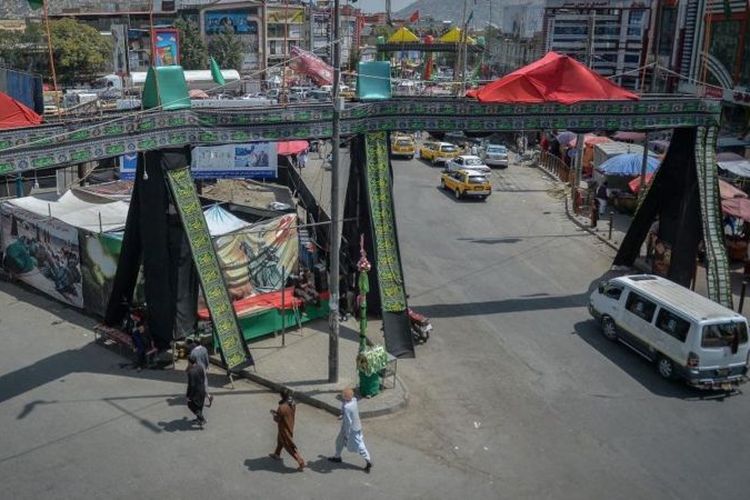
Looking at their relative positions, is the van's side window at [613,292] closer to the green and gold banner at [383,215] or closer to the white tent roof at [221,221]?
the green and gold banner at [383,215]

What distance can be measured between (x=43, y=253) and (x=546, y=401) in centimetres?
1287

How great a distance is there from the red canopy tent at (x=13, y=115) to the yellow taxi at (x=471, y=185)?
68.0ft

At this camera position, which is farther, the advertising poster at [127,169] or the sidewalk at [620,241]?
the advertising poster at [127,169]

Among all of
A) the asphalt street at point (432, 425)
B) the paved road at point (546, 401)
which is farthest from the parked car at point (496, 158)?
the asphalt street at point (432, 425)

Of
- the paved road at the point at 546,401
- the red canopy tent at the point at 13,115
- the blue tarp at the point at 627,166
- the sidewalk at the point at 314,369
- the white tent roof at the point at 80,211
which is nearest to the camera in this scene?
the paved road at the point at 546,401

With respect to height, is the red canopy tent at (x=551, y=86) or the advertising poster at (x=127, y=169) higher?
the red canopy tent at (x=551, y=86)

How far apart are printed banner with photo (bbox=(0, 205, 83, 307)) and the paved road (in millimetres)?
8563

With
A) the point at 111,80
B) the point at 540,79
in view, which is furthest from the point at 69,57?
the point at 540,79

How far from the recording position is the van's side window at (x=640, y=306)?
1605cm

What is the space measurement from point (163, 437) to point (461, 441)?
16.3ft

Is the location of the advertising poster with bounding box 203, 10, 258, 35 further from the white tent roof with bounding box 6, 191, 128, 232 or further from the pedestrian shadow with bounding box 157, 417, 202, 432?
the pedestrian shadow with bounding box 157, 417, 202, 432

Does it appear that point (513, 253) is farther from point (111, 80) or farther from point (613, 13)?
point (111, 80)

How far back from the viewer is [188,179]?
49.5ft

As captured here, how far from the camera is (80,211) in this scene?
19.9 meters
